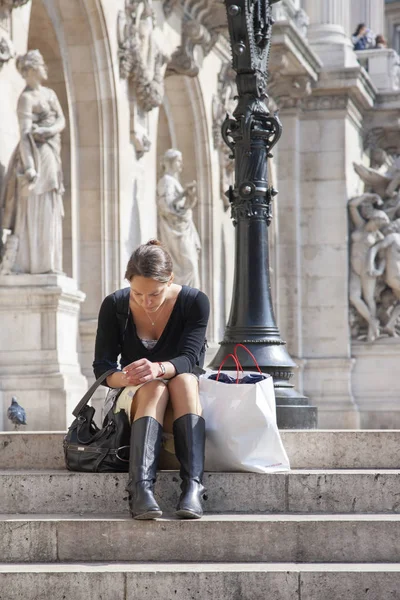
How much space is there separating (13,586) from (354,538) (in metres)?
1.56

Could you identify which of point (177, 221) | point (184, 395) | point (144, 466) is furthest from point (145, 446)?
point (177, 221)

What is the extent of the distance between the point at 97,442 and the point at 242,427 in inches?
28.2

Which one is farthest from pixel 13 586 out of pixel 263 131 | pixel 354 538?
pixel 263 131

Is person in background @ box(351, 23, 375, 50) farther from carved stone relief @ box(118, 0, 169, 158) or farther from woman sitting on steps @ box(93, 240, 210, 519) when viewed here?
woman sitting on steps @ box(93, 240, 210, 519)

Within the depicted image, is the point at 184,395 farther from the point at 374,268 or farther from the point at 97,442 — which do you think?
the point at 374,268

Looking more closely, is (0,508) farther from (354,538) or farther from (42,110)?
(42,110)

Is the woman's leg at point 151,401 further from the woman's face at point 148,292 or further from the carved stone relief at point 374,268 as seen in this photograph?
the carved stone relief at point 374,268

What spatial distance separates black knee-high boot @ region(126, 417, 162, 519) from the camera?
6.01 meters

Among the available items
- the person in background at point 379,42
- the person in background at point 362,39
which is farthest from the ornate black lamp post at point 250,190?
the person in background at point 379,42

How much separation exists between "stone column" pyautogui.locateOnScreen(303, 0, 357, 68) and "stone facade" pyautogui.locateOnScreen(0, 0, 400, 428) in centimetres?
4

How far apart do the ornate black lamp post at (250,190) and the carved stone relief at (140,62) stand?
8392 millimetres

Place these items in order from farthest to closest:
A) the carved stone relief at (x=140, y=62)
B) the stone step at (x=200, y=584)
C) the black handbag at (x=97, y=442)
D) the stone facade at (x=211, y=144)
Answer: the carved stone relief at (x=140, y=62) < the stone facade at (x=211, y=144) < the black handbag at (x=97, y=442) < the stone step at (x=200, y=584)

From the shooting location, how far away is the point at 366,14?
34.7 m

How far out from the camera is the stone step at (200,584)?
5.77 meters
